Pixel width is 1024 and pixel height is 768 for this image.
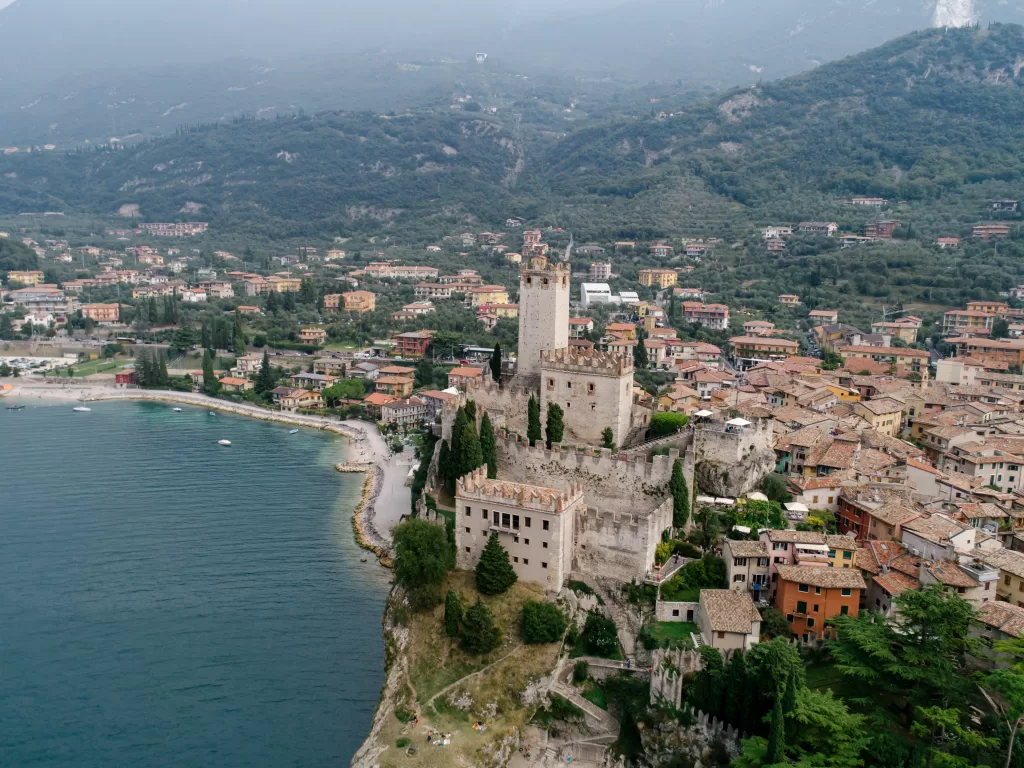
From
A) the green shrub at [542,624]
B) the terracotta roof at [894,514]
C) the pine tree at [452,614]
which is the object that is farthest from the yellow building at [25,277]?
the terracotta roof at [894,514]

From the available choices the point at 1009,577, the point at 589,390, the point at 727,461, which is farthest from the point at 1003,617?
the point at 589,390

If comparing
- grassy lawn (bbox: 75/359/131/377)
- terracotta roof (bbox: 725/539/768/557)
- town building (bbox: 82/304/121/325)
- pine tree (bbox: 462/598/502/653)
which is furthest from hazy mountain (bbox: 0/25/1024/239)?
pine tree (bbox: 462/598/502/653)

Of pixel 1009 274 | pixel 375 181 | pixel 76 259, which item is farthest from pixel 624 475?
pixel 375 181

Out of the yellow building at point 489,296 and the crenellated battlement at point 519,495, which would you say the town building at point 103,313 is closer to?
the yellow building at point 489,296

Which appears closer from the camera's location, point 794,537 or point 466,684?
point 794,537

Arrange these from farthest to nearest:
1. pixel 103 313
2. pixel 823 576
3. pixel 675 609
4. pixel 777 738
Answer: pixel 103 313, pixel 675 609, pixel 823 576, pixel 777 738

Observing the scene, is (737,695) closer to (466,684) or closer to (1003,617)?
(1003,617)
